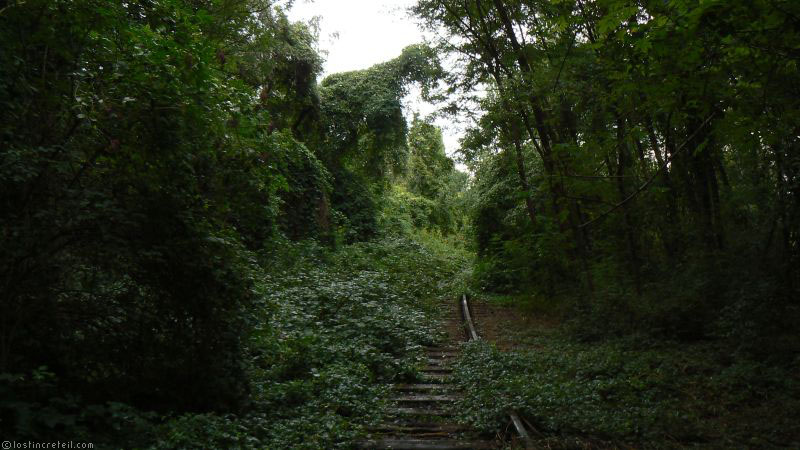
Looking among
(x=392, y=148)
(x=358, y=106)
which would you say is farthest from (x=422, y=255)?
(x=358, y=106)

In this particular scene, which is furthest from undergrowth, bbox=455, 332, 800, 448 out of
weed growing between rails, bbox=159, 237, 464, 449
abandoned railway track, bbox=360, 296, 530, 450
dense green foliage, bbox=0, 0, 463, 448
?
dense green foliage, bbox=0, 0, 463, 448

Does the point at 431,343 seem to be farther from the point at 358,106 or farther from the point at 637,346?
the point at 358,106

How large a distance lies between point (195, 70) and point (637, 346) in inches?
303

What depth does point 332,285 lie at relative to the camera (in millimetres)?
11938

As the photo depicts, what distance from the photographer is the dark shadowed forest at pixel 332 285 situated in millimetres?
4301

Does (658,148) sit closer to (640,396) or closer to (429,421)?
(640,396)

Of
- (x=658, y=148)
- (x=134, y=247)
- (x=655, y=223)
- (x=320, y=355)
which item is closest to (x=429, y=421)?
(x=320, y=355)

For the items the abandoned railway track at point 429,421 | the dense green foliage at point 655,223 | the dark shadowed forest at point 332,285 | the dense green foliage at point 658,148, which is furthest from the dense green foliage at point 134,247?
the dense green foliage at point 658,148

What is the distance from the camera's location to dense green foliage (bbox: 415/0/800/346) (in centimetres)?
500

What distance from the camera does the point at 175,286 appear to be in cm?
511

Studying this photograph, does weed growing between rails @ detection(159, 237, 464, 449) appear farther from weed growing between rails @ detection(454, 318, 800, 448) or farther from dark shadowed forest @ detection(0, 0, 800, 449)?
weed growing between rails @ detection(454, 318, 800, 448)

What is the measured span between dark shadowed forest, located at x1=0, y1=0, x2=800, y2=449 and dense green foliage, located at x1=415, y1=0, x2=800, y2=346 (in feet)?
0.15

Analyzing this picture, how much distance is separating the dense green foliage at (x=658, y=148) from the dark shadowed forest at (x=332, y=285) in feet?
0.15

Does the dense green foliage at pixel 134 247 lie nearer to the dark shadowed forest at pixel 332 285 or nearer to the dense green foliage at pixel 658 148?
the dark shadowed forest at pixel 332 285
